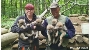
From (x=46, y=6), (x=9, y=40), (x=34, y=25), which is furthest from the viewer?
(x=46, y=6)

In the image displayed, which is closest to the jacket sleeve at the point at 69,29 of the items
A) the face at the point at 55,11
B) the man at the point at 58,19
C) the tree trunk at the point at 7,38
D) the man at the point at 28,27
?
the man at the point at 58,19

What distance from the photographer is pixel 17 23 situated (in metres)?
3.00

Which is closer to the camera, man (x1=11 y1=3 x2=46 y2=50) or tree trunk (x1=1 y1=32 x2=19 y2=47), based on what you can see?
man (x1=11 y1=3 x2=46 y2=50)

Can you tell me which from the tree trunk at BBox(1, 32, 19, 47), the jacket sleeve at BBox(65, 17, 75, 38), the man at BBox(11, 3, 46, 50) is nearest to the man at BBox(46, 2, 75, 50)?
the jacket sleeve at BBox(65, 17, 75, 38)

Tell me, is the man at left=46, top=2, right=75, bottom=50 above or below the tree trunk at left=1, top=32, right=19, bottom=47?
above

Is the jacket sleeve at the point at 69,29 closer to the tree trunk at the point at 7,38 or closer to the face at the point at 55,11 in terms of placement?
the face at the point at 55,11

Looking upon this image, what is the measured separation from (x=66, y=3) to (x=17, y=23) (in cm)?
329

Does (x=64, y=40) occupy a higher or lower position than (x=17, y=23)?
lower

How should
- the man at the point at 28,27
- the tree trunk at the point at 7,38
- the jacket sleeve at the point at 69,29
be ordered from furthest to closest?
the tree trunk at the point at 7,38 < the jacket sleeve at the point at 69,29 < the man at the point at 28,27

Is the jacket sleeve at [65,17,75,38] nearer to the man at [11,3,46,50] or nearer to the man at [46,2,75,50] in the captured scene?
the man at [46,2,75,50]

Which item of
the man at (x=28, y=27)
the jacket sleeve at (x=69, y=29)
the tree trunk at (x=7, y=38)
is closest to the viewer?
the man at (x=28, y=27)

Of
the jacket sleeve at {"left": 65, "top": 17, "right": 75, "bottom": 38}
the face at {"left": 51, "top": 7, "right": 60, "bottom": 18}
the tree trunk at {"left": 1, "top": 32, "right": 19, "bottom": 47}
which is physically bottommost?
the tree trunk at {"left": 1, "top": 32, "right": 19, "bottom": 47}

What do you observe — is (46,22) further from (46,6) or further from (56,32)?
(46,6)

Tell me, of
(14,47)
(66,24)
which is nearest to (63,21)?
(66,24)
